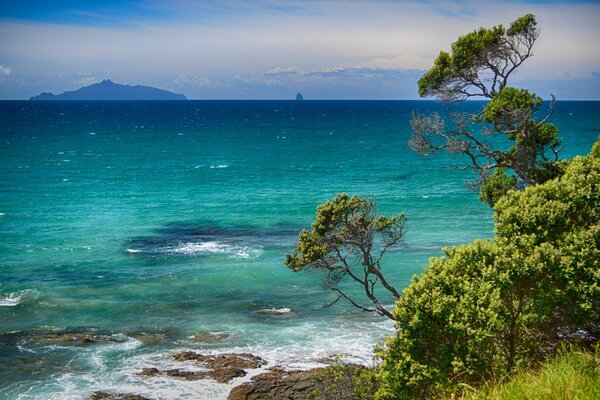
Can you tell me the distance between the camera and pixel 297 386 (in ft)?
79.5

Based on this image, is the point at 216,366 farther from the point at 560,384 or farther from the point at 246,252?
the point at 560,384

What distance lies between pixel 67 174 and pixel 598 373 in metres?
82.2

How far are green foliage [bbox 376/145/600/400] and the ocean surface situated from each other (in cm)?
1274

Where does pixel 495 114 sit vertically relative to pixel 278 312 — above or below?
above

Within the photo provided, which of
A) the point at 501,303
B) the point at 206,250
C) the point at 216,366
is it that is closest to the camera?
the point at 501,303

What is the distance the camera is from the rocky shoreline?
2248 cm

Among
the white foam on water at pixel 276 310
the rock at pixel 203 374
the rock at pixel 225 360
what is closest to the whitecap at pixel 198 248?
the white foam on water at pixel 276 310

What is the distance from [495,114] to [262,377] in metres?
14.2

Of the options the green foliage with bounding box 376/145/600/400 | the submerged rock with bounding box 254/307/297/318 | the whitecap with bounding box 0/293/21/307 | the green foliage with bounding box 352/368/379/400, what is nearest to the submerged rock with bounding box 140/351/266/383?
the submerged rock with bounding box 254/307/297/318

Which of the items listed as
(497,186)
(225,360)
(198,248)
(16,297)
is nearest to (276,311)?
(225,360)

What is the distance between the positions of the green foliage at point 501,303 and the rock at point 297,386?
7.34 m

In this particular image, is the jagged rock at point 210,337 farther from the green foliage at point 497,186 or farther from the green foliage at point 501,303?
the green foliage at point 501,303

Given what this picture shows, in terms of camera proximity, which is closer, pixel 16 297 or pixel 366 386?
pixel 366 386

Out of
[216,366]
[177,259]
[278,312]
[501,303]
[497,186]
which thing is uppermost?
[497,186]
